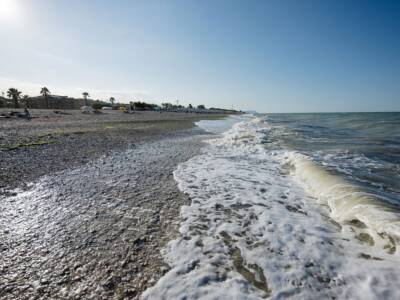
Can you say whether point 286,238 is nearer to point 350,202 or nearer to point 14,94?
point 350,202

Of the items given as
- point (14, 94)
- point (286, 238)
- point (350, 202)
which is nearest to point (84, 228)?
point (286, 238)

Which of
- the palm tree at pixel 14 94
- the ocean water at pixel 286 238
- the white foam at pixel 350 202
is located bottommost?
the ocean water at pixel 286 238

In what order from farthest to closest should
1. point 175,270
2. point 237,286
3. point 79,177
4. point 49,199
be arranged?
point 79,177 → point 49,199 → point 175,270 → point 237,286

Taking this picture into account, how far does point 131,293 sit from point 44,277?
1.24 meters

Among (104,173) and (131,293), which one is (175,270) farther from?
(104,173)

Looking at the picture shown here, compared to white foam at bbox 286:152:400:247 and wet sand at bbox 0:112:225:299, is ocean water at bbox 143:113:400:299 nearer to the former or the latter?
white foam at bbox 286:152:400:247

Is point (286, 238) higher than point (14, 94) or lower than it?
lower

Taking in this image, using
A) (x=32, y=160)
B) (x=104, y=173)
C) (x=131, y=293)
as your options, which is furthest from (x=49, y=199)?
(x=32, y=160)

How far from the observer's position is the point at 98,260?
2979mm

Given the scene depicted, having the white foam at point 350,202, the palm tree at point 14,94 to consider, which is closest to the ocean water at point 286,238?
the white foam at point 350,202

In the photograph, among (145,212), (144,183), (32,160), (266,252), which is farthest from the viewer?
(32,160)

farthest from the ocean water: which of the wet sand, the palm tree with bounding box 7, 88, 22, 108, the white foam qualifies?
the palm tree with bounding box 7, 88, 22, 108

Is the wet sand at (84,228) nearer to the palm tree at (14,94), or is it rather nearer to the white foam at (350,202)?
the white foam at (350,202)

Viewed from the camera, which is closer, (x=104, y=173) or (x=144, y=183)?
(x=144, y=183)
